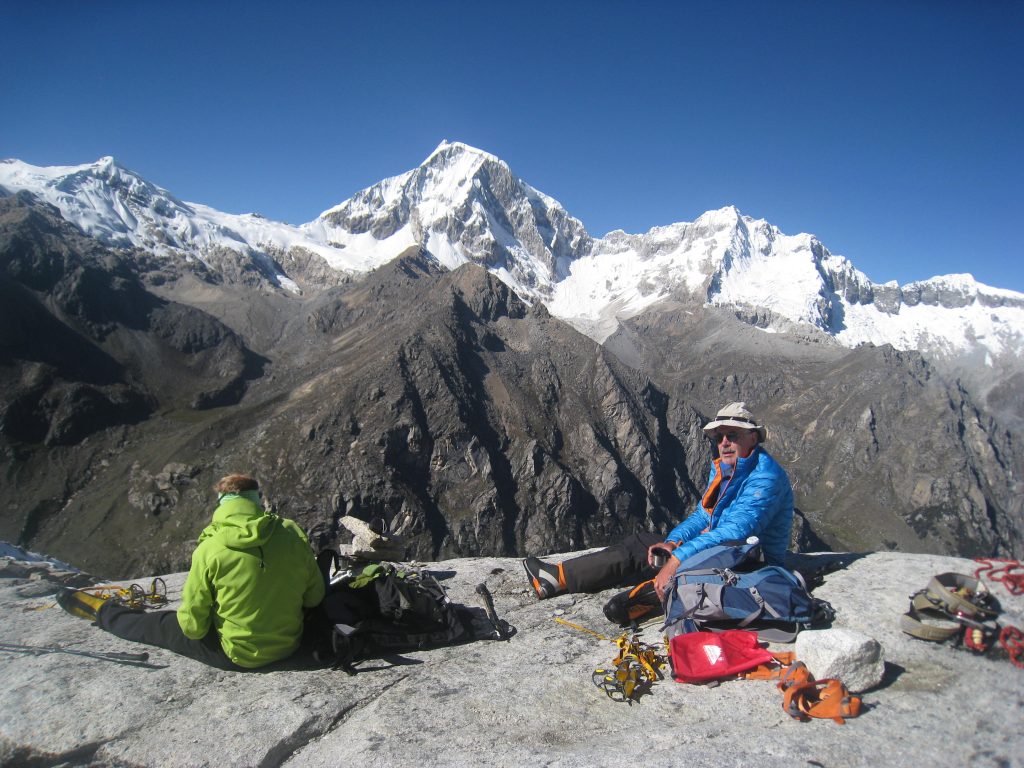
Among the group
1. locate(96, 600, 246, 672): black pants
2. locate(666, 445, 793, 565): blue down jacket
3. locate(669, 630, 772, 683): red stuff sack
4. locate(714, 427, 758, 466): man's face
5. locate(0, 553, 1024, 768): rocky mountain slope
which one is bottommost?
locate(0, 553, 1024, 768): rocky mountain slope

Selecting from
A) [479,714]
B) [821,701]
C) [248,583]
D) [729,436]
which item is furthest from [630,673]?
[248,583]

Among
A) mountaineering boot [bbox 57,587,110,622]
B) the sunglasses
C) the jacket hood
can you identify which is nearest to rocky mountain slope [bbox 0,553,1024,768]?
mountaineering boot [bbox 57,587,110,622]

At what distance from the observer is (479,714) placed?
21.2 feet

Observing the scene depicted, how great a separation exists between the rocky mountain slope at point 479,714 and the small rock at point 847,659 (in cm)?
22

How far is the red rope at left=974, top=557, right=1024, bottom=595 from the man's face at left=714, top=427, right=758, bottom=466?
353 centimetres

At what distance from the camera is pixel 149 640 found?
7.98 meters

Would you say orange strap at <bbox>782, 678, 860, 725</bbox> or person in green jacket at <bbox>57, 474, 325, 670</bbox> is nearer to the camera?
orange strap at <bbox>782, 678, 860, 725</bbox>

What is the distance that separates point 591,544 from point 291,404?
4173 inches

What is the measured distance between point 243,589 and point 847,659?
7.03 meters

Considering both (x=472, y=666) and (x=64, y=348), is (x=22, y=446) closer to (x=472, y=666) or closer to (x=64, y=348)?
(x=64, y=348)

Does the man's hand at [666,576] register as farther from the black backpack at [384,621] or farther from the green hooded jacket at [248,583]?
the green hooded jacket at [248,583]

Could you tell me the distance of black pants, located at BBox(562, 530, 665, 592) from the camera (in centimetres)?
1047

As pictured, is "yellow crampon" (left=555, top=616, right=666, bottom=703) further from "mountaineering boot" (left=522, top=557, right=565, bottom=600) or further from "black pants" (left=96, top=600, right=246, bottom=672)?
"black pants" (left=96, top=600, right=246, bottom=672)

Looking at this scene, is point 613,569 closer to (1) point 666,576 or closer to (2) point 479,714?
(1) point 666,576
